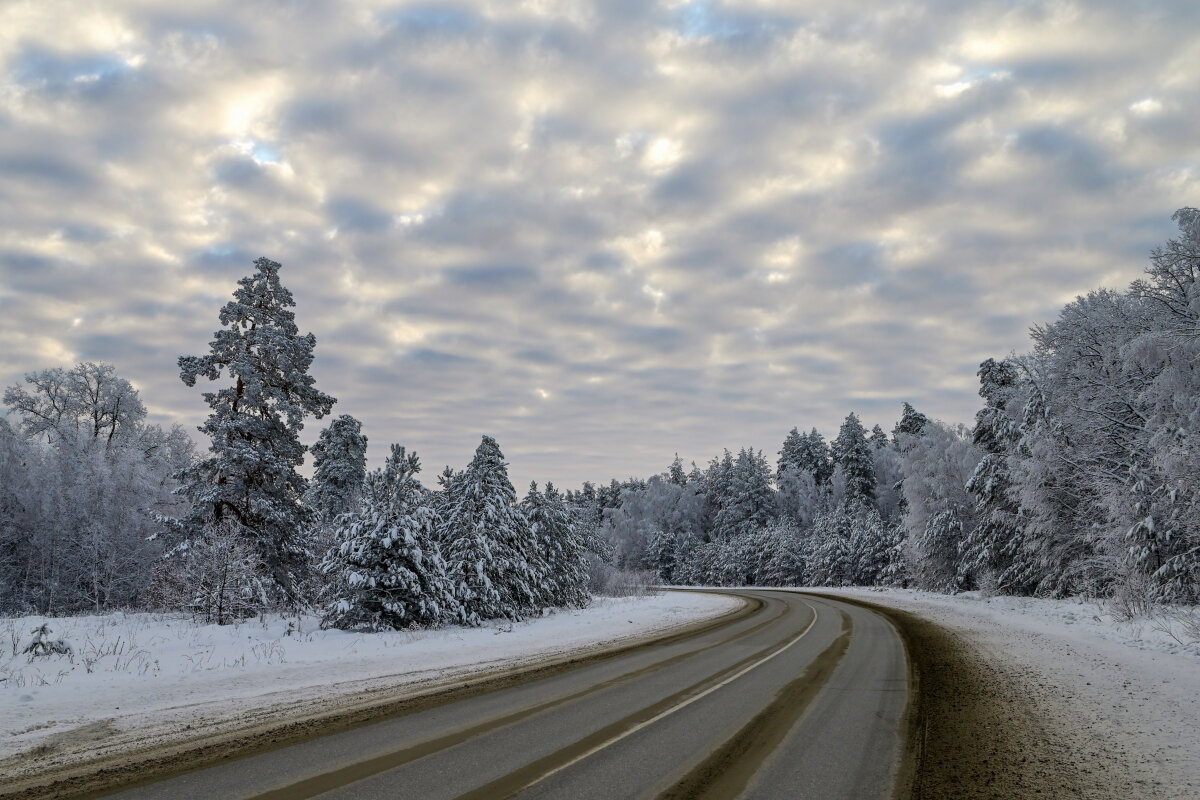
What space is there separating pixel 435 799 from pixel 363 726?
10.0ft

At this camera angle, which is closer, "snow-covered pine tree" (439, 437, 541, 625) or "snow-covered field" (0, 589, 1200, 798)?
"snow-covered field" (0, 589, 1200, 798)

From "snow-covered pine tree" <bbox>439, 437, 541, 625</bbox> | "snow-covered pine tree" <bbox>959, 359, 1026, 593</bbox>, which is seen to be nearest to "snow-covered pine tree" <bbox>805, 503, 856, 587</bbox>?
"snow-covered pine tree" <bbox>959, 359, 1026, 593</bbox>

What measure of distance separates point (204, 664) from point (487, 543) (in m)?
12.2

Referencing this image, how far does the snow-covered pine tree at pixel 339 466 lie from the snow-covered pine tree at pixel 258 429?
20.1 m

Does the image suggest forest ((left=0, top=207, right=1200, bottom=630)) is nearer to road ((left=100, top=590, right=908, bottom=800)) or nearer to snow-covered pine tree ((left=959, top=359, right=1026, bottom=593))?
snow-covered pine tree ((left=959, top=359, right=1026, bottom=593))

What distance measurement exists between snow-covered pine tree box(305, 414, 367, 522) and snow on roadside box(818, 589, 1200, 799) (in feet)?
124

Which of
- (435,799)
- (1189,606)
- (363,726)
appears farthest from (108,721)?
(1189,606)

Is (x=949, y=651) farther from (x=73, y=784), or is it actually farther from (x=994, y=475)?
(x=994, y=475)

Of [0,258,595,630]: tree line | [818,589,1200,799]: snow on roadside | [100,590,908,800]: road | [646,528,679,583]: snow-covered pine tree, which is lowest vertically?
[646,528,679,583]: snow-covered pine tree

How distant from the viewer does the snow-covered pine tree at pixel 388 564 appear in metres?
18.9

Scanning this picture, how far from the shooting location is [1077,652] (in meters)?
14.4

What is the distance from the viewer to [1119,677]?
1116 centimetres

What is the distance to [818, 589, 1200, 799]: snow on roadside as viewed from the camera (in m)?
6.76

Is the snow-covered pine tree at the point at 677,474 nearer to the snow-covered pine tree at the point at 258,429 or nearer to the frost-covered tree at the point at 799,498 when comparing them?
the frost-covered tree at the point at 799,498
